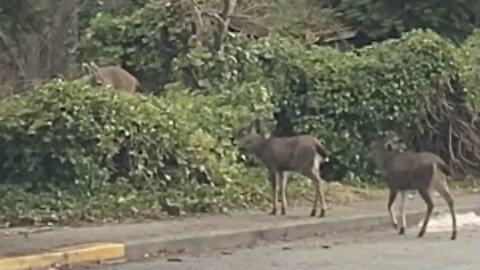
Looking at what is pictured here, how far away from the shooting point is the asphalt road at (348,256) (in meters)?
14.6

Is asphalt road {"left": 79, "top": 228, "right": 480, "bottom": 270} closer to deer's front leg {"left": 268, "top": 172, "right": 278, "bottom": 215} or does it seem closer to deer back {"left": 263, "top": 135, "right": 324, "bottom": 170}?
deer's front leg {"left": 268, "top": 172, "right": 278, "bottom": 215}

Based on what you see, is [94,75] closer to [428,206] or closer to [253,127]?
[253,127]

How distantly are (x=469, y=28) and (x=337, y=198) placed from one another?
714 centimetres

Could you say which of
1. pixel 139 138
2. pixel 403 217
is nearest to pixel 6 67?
pixel 139 138

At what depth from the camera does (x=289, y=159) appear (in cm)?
1881

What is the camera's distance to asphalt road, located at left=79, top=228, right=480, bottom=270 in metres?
14.6

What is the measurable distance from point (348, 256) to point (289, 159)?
3522mm

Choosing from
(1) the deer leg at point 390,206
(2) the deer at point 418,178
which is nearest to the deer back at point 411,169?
(2) the deer at point 418,178

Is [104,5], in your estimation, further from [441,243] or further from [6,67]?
[441,243]

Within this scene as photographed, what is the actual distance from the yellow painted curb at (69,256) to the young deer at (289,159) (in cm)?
385

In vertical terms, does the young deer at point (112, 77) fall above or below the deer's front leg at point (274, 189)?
above

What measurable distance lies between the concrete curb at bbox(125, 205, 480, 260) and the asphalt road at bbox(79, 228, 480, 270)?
223 millimetres

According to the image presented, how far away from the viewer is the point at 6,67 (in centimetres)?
2603

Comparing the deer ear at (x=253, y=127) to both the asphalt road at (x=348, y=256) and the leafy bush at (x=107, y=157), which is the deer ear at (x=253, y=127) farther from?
the asphalt road at (x=348, y=256)
